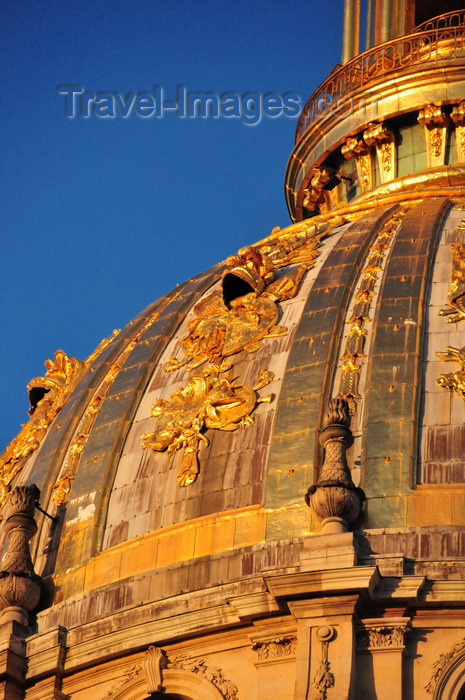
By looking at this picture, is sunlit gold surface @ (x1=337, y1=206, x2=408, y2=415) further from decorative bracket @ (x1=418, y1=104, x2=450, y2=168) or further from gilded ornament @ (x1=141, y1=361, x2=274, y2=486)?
decorative bracket @ (x1=418, y1=104, x2=450, y2=168)

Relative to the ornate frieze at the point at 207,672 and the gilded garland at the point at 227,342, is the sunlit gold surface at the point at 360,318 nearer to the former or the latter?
the gilded garland at the point at 227,342

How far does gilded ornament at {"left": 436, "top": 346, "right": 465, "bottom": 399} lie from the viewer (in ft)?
150

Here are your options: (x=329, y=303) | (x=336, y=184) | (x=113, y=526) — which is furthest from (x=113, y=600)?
(x=336, y=184)

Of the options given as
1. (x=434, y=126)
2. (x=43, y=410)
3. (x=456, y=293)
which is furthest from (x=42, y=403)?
(x=434, y=126)

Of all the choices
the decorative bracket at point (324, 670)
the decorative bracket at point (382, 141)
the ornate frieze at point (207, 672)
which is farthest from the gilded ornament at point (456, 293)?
the decorative bracket at point (382, 141)

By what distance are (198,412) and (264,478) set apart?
117 inches

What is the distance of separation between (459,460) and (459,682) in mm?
5141

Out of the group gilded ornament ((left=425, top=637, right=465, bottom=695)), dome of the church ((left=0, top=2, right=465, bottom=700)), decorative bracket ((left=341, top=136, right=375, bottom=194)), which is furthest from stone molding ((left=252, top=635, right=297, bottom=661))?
decorative bracket ((left=341, top=136, right=375, bottom=194))

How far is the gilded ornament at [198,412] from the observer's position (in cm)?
4666

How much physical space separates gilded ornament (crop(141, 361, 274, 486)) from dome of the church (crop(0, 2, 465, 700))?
0.05m

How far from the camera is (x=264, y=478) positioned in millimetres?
44938

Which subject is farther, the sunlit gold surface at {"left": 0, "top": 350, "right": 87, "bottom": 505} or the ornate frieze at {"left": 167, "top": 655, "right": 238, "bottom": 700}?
the sunlit gold surface at {"left": 0, "top": 350, "right": 87, "bottom": 505}

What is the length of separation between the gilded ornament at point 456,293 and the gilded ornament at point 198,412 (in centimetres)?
374

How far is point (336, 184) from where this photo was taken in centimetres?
6188
